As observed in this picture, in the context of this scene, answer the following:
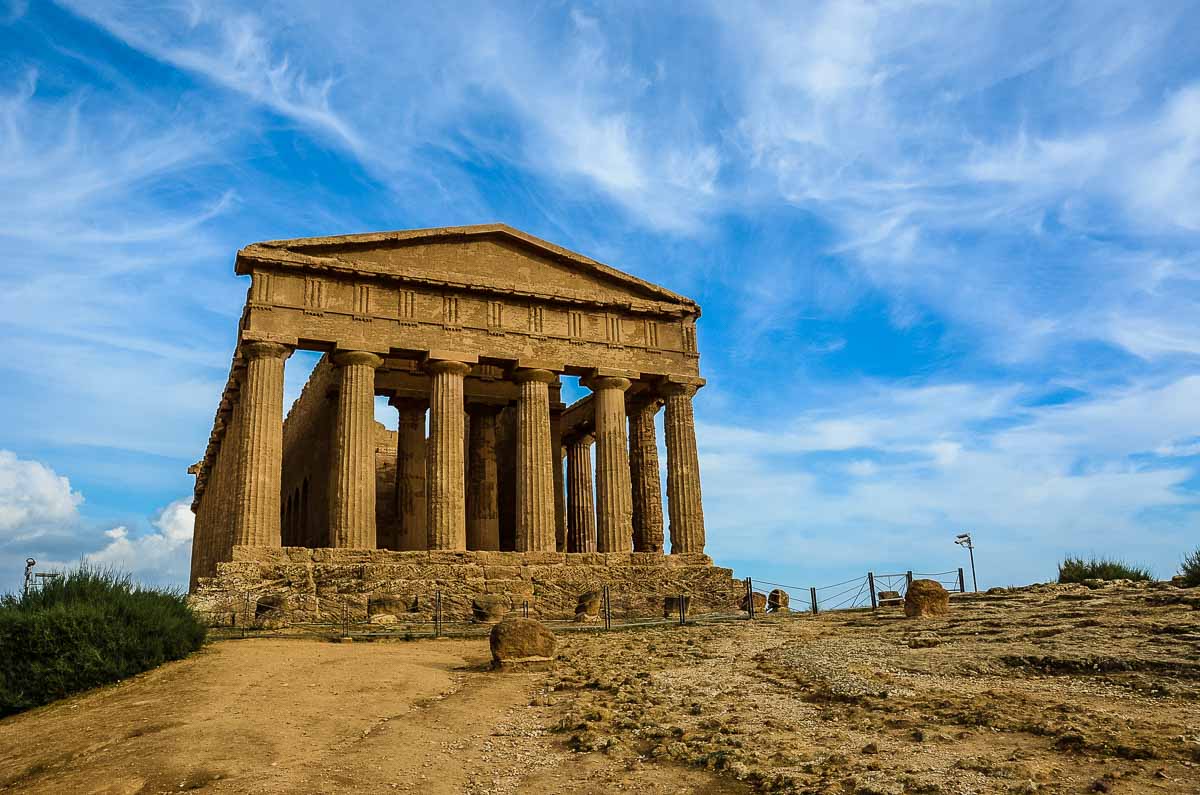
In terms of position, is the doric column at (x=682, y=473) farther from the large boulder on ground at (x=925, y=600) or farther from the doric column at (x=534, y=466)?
the large boulder on ground at (x=925, y=600)

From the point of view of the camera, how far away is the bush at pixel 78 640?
13852 mm

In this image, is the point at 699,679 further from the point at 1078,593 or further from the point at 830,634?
the point at 1078,593

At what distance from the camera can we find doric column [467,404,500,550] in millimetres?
31984

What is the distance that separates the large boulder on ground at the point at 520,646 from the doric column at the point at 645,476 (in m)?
14.6

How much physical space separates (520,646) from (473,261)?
623 inches

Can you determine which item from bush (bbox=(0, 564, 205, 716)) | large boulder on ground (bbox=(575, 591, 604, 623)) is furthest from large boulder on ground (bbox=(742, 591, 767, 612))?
bush (bbox=(0, 564, 205, 716))

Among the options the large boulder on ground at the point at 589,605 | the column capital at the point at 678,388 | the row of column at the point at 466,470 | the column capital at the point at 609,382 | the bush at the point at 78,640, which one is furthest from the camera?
the column capital at the point at 678,388

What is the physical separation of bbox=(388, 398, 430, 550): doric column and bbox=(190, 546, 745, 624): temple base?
5.14 metres

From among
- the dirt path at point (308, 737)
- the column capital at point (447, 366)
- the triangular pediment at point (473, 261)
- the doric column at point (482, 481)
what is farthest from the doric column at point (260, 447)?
the dirt path at point (308, 737)

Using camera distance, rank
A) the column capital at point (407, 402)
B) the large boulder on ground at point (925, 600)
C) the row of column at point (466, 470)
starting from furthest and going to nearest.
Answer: the column capital at point (407, 402) < the row of column at point (466, 470) < the large boulder on ground at point (925, 600)

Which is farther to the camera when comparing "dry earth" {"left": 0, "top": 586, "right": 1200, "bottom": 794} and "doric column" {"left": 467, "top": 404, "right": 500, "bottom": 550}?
"doric column" {"left": 467, "top": 404, "right": 500, "bottom": 550}

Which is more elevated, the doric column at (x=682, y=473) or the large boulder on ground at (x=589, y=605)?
the doric column at (x=682, y=473)

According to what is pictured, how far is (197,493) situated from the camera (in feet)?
154

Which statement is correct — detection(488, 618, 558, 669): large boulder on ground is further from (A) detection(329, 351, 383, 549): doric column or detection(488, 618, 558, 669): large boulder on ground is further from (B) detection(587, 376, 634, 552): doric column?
(B) detection(587, 376, 634, 552): doric column
